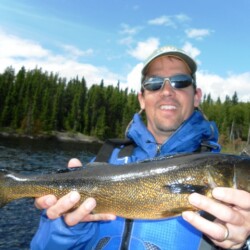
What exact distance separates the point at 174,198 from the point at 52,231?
5.58 ft

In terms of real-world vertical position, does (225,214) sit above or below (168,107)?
below

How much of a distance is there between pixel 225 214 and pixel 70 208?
1.93 m

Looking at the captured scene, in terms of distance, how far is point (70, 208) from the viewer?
4.45m

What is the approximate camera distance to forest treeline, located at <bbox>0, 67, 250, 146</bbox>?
3722 inches

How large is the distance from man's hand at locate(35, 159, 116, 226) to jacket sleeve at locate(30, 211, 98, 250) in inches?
5.5

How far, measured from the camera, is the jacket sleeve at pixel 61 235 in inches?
181

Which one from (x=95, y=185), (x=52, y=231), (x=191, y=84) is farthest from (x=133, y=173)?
(x=191, y=84)

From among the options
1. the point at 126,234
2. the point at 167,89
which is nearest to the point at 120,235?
the point at 126,234

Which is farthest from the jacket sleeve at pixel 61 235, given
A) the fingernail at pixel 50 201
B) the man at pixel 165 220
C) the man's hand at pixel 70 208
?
the fingernail at pixel 50 201

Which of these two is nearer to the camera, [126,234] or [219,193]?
[219,193]

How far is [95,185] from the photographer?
4.56 m

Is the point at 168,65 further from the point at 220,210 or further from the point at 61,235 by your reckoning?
the point at 61,235

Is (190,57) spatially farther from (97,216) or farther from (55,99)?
(55,99)

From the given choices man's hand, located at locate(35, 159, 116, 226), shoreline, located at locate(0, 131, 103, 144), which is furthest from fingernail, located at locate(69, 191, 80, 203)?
shoreline, located at locate(0, 131, 103, 144)
